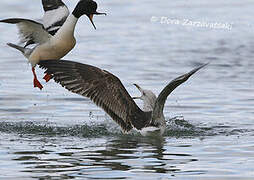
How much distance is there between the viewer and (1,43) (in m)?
18.7

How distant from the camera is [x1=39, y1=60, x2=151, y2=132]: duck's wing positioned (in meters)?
10.8

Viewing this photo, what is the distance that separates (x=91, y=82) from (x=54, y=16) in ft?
6.34

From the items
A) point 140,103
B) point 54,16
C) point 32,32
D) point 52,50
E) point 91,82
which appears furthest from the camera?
point 140,103

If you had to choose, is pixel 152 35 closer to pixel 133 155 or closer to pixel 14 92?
pixel 14 92

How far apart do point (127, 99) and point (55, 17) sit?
205cm

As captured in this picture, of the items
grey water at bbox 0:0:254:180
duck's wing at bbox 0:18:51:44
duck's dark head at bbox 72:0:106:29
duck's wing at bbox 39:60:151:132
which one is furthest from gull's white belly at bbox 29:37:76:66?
grey water at bbox 0:0:254:180

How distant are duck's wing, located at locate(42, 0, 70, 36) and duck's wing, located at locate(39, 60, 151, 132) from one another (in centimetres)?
137

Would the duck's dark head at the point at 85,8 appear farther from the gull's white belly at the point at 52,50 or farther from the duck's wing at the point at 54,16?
the duck's wing at the point at 54,16

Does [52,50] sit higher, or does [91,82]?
[52,50]

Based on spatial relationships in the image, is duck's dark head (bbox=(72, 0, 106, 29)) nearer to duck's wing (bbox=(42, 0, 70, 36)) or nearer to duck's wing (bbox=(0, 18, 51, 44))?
duck's wing (bbox=(0, 18, 51, 44))

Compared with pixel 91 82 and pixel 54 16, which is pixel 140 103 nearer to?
pixel 54 16

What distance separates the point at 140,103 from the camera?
1403 cm

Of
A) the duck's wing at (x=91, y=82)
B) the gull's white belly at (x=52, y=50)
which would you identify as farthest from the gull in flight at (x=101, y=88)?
the gull's white belly at (x=52, y=50)

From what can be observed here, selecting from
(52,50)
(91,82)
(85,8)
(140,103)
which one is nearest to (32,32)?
(52,50)
